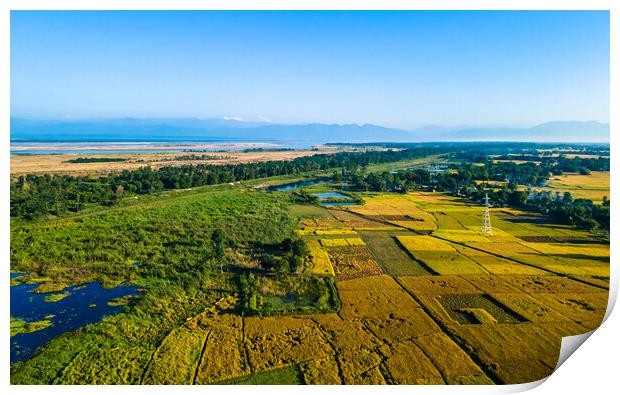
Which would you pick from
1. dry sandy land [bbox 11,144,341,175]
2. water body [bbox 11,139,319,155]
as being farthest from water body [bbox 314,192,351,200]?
water body [bbox 11,139,319,155]

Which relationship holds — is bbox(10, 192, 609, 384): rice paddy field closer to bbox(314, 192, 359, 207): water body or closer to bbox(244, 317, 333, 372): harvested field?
bbox(244, 317, 333, 372): harvested field

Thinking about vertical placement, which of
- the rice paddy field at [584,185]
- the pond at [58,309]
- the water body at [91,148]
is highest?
the water body at [91,148]

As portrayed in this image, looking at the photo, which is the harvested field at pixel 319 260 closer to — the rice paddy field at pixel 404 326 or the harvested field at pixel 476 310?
the rice paddy field at pixel 404 326

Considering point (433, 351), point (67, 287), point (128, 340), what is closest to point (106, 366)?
point (128, 340)

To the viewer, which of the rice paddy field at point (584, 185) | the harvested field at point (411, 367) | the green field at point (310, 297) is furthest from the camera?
the rice paddy field at point (584, 185)

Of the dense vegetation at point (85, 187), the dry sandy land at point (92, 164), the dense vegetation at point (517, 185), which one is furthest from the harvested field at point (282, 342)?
the dry sandy land at point (92, 164)

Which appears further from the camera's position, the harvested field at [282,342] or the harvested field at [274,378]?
the harvested field at [282,342]

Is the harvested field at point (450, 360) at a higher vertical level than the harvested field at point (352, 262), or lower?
lower
